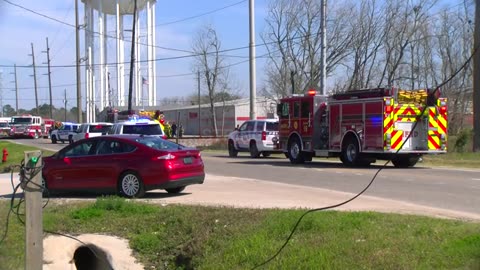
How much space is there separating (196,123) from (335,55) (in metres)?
32.6

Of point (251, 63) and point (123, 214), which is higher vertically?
point (251, 63)

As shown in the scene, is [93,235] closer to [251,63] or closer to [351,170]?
[351,170]

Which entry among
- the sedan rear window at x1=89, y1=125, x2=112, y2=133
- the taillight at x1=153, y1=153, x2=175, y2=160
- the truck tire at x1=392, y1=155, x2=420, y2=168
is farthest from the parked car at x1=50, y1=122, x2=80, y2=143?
the taillight at x1=153, y1=153, x2=175, y2=160

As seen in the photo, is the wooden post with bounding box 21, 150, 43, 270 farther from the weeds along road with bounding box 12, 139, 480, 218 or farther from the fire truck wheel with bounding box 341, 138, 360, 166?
the fire truck wheel with bounding box 341, 138, 360, 166

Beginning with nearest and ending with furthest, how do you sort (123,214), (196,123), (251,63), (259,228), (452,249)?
(452,249), (259,228), (123,214), (251,63), (196,123)

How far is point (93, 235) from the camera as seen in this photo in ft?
32.2

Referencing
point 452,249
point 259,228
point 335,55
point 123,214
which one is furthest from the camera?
point 335,55

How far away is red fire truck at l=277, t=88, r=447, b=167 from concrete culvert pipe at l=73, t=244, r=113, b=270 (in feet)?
36.5

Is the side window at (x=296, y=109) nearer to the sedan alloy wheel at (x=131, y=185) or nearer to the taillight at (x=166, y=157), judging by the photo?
the taillight at (x=166, y=157)

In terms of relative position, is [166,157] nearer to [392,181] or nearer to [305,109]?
[392,181]

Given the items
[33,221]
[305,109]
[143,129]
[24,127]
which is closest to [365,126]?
[305,109]

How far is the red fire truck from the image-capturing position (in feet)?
65.6

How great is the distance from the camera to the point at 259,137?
28.1 metres

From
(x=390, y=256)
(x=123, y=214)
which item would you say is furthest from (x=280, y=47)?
(x=390, y=256)
